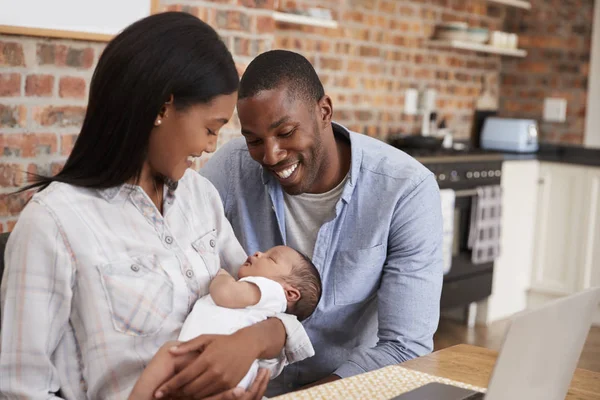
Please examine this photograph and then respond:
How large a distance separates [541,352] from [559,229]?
4.49 metres

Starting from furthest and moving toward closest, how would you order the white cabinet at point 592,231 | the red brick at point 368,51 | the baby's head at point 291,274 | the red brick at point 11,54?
the white cabinet at point 592,231
the red brick at point 368,51
the red brick at point 11,54
the baby's head at point 291,274

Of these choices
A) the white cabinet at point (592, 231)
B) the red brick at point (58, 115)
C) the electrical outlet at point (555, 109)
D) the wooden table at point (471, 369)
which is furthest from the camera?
the electrical outlet at point (555, 109)

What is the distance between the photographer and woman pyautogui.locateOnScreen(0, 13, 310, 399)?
4.35 feet

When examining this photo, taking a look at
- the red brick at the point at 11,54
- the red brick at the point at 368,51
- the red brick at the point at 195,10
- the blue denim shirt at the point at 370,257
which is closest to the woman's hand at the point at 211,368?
the blue denim shirt at the point at 370,257

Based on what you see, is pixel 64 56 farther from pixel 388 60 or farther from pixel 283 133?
pixel 388 60

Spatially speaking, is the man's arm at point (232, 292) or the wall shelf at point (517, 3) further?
the wall shelf at point (517, 3)

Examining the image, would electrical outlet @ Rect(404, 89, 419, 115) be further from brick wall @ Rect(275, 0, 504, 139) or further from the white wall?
the white wall

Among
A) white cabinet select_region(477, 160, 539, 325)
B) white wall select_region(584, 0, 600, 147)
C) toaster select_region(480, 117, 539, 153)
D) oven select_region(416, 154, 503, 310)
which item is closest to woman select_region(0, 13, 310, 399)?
oven select_region(416, 154, 503, 310)

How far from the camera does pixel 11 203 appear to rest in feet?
7.96

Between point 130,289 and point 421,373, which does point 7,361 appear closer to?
point 130,289

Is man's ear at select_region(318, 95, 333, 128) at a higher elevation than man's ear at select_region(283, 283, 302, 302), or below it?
higher

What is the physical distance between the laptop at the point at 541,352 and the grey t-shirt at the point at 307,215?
840 mm

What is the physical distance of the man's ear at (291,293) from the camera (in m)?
1.70

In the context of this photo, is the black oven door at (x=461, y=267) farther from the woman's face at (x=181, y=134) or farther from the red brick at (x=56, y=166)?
the woman's face at (x=181, y=134)
